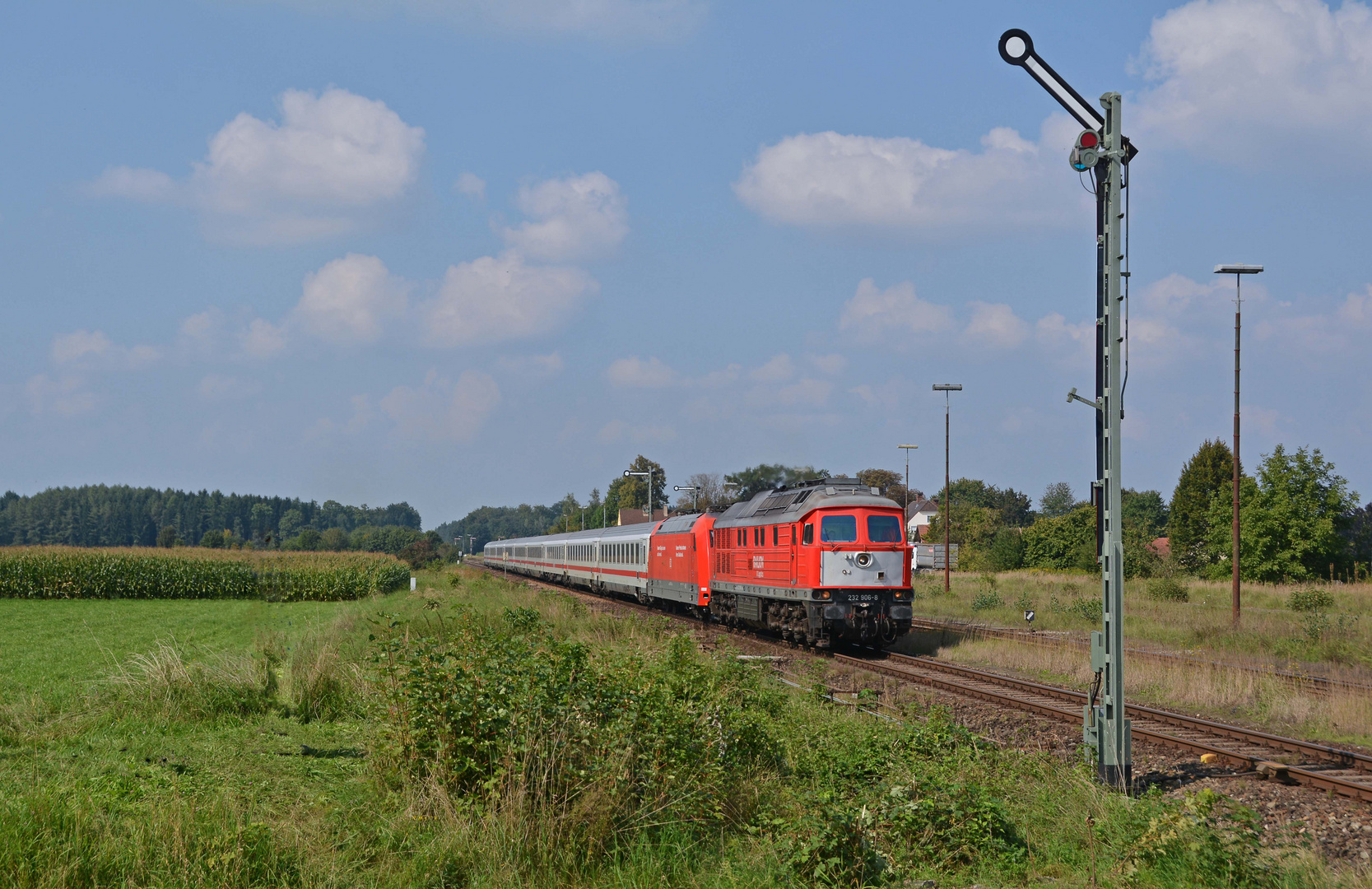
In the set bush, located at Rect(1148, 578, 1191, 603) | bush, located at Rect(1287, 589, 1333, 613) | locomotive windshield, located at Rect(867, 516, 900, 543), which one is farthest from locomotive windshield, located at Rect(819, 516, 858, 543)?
bush, located at Rect(1148, 578, 1191, 603)

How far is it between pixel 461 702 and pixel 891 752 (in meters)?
4.73

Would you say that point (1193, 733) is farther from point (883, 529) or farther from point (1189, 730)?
point (883, 529)

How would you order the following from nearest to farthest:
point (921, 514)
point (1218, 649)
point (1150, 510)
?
point (1218, 649), point (1150, 510), point (921, 514)

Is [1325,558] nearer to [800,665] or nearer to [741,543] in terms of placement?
[741,543]

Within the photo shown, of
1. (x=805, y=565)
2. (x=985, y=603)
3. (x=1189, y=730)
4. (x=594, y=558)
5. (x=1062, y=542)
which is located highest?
(x=805, y=565)

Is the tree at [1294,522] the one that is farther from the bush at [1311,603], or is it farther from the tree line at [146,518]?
the tree line at [146,518]

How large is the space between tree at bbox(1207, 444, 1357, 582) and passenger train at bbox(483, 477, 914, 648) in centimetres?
4054

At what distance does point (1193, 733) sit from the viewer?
1255cm

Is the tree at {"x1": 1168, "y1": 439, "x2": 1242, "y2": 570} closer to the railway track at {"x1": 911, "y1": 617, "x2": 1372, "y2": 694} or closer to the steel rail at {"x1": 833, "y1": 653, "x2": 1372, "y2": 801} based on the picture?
the railway track at {"x1": 911, "y1": 617, "x2": 1372, "y2": 694}

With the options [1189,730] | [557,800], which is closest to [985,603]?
[1189,730]

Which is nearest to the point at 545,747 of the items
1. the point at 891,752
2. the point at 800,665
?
the point at 891,752

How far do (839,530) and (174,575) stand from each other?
35.4 meters

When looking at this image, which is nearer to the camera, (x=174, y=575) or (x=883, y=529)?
(x=883, y=529)

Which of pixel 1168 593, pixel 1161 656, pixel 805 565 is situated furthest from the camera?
pixel 1168 593
